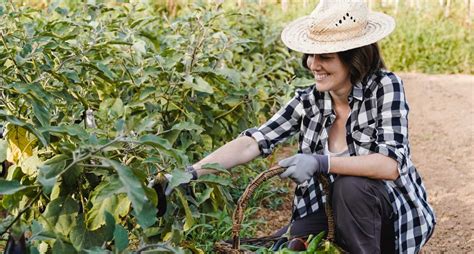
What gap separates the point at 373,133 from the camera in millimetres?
2824

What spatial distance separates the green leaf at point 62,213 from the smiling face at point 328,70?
1047mm

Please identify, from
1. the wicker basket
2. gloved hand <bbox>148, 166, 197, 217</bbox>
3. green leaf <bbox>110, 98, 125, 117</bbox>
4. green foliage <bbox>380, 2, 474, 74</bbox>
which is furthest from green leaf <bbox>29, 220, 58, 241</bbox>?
green foliage <bbox>380, 2, 474, 74</bbox>

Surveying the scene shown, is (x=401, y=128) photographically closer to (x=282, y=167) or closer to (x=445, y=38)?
(x=282, y=167)

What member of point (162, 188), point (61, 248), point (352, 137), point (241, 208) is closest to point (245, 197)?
point (241, 208)

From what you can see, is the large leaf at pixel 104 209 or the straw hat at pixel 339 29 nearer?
the large leaf at pixel 104 209

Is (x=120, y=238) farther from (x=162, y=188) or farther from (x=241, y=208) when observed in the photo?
(x=241, y=208)

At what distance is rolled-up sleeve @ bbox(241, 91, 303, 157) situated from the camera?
2.93 meters

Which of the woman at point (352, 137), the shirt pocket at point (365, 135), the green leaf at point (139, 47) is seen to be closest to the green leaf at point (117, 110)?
the woman at point (352, 137)

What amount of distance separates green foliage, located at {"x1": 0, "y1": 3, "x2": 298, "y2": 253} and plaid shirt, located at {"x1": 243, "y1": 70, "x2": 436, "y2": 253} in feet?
0.88

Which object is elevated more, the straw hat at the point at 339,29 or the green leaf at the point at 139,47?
the straw hat at the point at 339,29

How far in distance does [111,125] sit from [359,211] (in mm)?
858

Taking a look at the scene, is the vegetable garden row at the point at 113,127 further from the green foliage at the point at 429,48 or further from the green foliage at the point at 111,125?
the green foliage at the point at 429,48

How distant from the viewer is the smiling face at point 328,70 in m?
2.80

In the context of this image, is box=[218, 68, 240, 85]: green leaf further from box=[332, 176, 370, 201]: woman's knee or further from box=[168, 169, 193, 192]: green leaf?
box=[168, 169, 193, 192]: green leaf
